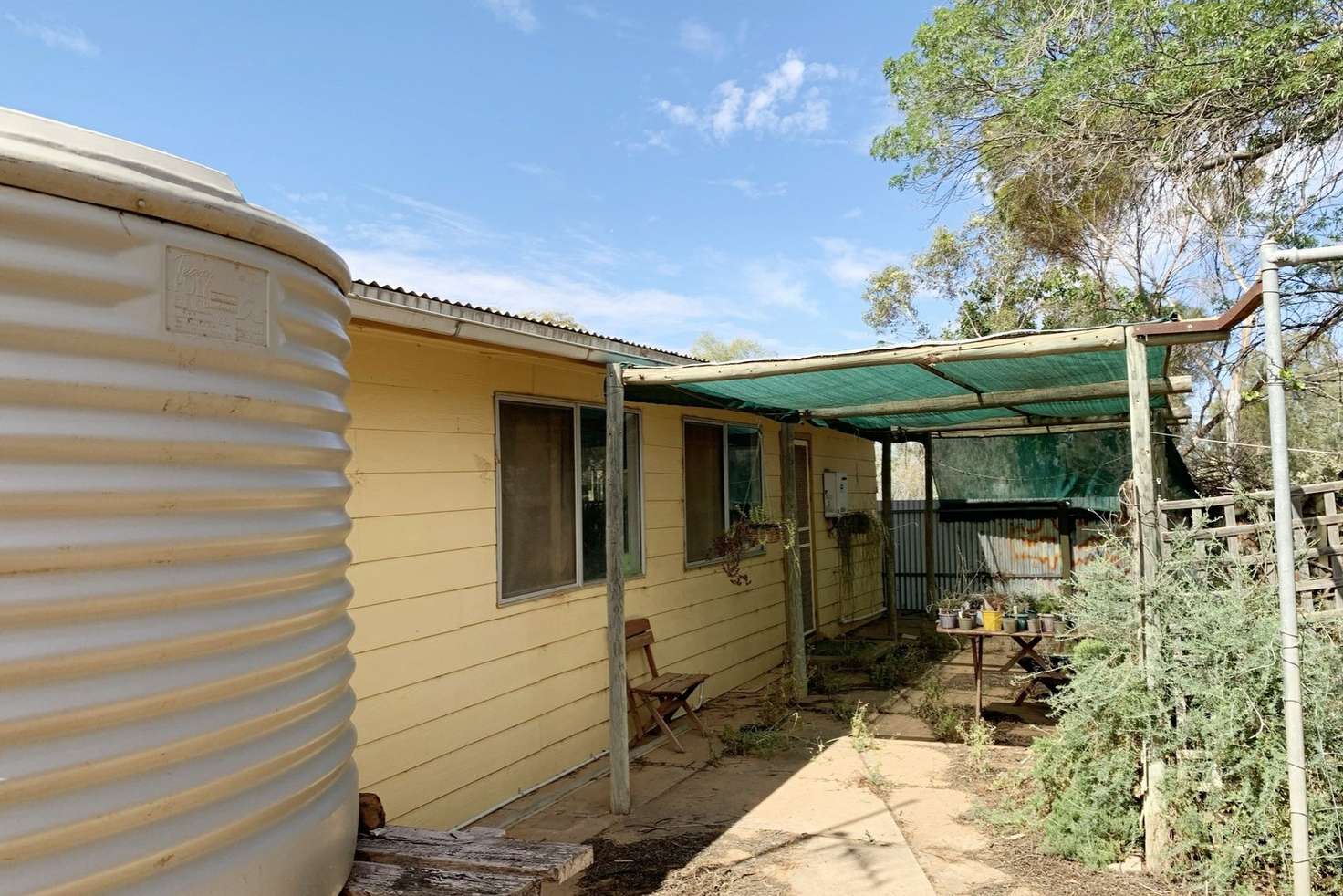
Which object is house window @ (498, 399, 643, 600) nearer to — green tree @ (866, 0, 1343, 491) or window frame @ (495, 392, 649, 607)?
window frame @ (495, 392, 649, 607)

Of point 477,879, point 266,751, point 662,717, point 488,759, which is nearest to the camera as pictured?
point 266,751

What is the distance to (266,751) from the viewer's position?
4.38 ft

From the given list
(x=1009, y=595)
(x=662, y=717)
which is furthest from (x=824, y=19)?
(x=662, y=717)

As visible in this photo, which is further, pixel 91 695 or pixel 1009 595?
pixel 1009 595

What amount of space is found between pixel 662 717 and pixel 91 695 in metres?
4.86

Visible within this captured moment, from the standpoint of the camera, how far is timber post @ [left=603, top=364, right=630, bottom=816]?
4.50 metres

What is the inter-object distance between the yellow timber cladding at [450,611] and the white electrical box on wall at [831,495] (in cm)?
398

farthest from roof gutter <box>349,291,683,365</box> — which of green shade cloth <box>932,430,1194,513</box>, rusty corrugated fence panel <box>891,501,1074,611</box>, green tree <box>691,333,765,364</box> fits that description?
green tree <box>691,333,765,364</box>

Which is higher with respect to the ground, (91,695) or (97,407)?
(97,407)

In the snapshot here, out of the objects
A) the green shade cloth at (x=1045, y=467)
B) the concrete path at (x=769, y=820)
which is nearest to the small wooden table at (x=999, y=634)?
the concrete path at (x=769, y=820)

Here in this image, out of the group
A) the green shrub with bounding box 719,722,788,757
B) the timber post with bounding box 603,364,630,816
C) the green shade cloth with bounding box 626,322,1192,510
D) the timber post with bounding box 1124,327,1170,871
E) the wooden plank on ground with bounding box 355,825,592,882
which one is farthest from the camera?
the green shrub with bounding box 719,722,788,757

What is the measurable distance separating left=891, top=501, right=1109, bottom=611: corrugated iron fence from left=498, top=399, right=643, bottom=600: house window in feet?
17.5

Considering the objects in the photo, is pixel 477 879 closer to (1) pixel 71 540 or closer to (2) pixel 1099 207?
(1) pixel 71 540

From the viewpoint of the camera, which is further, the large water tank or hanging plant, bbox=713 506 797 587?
hanging plant, bbox=713 506 797 587
